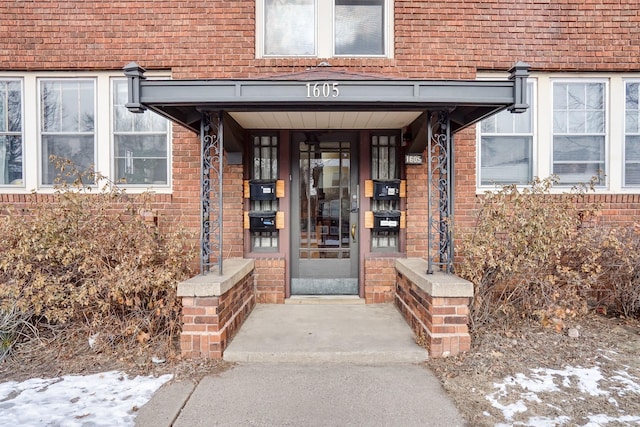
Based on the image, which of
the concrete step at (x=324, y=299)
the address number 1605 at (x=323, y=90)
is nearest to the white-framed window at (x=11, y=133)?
the concrete step at (x=324, y=299)

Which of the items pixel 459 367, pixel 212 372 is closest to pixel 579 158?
pixel 459 367

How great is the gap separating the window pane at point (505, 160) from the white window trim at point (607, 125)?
0.12 meters

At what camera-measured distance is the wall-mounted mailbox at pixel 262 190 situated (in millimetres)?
5055

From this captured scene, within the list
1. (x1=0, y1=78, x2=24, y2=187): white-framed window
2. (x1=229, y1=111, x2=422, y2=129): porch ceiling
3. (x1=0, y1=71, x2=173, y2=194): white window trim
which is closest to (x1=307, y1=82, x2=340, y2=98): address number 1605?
(x1=229, y1=111, x2=422, y2=129): porch ceiling

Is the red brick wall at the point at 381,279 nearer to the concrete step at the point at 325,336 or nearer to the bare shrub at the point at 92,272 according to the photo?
the concrete step at the point at 325,336

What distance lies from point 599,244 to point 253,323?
4192 millimetres

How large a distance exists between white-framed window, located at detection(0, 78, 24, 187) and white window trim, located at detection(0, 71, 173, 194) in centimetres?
9

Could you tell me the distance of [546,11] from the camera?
5102 millimetres

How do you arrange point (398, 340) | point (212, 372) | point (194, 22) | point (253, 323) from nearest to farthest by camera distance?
point (212, 372), point (398, 340), point (253, 323), point (194, 22)

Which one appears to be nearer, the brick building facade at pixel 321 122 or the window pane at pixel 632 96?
the brick building facade at pixel 321 122

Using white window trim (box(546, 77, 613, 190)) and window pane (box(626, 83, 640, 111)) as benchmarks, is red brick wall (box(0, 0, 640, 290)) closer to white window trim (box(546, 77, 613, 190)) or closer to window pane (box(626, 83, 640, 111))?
white window trim (box(546, 77, 613, 190))

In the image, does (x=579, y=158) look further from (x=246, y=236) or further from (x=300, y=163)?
(x=246, y=236)

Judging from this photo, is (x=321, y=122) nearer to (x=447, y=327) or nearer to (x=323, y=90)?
(x=323, y=90)

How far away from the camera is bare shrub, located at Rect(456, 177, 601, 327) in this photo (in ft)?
12.6
